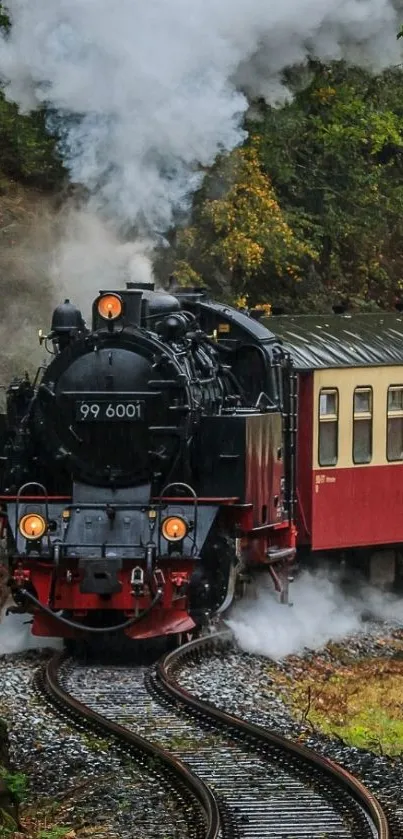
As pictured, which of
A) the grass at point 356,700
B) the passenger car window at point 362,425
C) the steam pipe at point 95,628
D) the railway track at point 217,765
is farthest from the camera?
the passenger car window at point 362,425

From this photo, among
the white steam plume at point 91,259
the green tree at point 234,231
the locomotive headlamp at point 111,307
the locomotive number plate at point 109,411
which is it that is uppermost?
the green tree at point 234,231

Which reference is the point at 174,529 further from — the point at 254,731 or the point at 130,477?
the point at 254,731

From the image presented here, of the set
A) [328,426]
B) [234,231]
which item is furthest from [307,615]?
[234,231]

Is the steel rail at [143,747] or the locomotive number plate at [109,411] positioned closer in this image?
the steel rail at [143,747]

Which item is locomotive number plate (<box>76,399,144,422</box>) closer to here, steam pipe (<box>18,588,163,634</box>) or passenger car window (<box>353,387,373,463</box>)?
steam pipe (<box>18,588,163,634</box>)

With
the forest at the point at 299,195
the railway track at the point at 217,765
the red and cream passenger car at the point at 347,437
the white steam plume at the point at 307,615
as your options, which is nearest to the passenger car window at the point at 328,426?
the red and cream passenger car at the point at 347,437

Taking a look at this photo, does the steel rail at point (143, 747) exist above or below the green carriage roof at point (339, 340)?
below

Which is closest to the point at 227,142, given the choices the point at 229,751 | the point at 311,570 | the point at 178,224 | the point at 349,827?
the point at 178,224

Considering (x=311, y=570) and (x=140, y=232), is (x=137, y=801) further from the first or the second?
(x=140, y=232)

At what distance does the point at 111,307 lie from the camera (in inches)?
527

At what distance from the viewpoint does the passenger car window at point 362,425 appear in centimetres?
1662

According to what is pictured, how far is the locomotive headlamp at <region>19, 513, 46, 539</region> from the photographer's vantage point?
511 inches

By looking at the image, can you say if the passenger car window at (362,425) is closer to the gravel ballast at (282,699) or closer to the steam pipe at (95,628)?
the gravel ballast at (282,699)

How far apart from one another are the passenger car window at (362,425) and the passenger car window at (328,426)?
0.29 m
